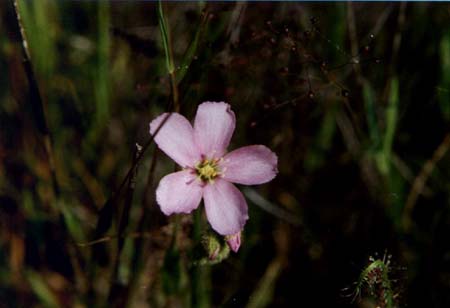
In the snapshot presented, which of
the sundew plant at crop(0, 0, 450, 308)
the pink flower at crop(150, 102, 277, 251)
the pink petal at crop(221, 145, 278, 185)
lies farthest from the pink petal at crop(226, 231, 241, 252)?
the sundew plant at crop(0, 0, 450, 308)

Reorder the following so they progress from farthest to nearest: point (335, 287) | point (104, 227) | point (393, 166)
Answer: point (393, 166)
point (335, 287)
point (104, 227)

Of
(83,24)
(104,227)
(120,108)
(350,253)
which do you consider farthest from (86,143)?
(350,253)

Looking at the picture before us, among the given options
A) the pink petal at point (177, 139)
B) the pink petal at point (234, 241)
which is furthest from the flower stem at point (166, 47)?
the pink petal at point (234, 241)

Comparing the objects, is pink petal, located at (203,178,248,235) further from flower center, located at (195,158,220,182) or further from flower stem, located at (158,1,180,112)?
flower stem, located at (158,1,180,112)

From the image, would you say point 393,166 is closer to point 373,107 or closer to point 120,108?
point 373,107

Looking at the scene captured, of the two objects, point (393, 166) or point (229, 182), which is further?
point (393, 166)

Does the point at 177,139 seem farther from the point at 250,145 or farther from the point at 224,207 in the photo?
the point at 250,145

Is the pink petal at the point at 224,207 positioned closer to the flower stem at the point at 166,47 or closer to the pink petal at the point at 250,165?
the pink petal at the point at 250,165
